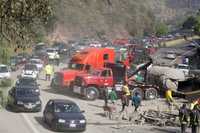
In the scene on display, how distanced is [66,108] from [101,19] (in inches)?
3346

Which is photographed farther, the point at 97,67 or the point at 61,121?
the point at 97,67

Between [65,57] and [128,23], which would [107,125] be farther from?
[128,23]

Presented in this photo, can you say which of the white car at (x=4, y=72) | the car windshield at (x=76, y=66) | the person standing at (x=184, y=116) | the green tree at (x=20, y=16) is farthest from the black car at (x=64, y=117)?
the white car at (x=4, y=72)

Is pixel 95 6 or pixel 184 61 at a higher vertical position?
pixel 95 6

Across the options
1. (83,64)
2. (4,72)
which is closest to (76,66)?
(83,64)

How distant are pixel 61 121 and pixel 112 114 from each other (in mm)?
5614

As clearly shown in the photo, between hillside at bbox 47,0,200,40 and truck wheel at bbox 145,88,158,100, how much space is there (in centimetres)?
5757

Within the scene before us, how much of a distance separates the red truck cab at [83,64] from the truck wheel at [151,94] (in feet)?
15.6

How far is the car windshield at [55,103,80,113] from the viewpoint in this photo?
91.7 ft

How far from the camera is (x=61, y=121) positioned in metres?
27.0

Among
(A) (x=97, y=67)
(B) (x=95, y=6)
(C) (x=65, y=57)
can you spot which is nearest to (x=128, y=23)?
(B) (x=95, y=6)

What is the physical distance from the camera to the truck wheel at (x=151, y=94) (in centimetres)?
3988

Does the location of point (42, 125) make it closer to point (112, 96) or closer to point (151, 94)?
point (112, 96)

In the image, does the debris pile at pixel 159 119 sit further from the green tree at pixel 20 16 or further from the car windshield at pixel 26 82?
the green tree at pixel 20 16
